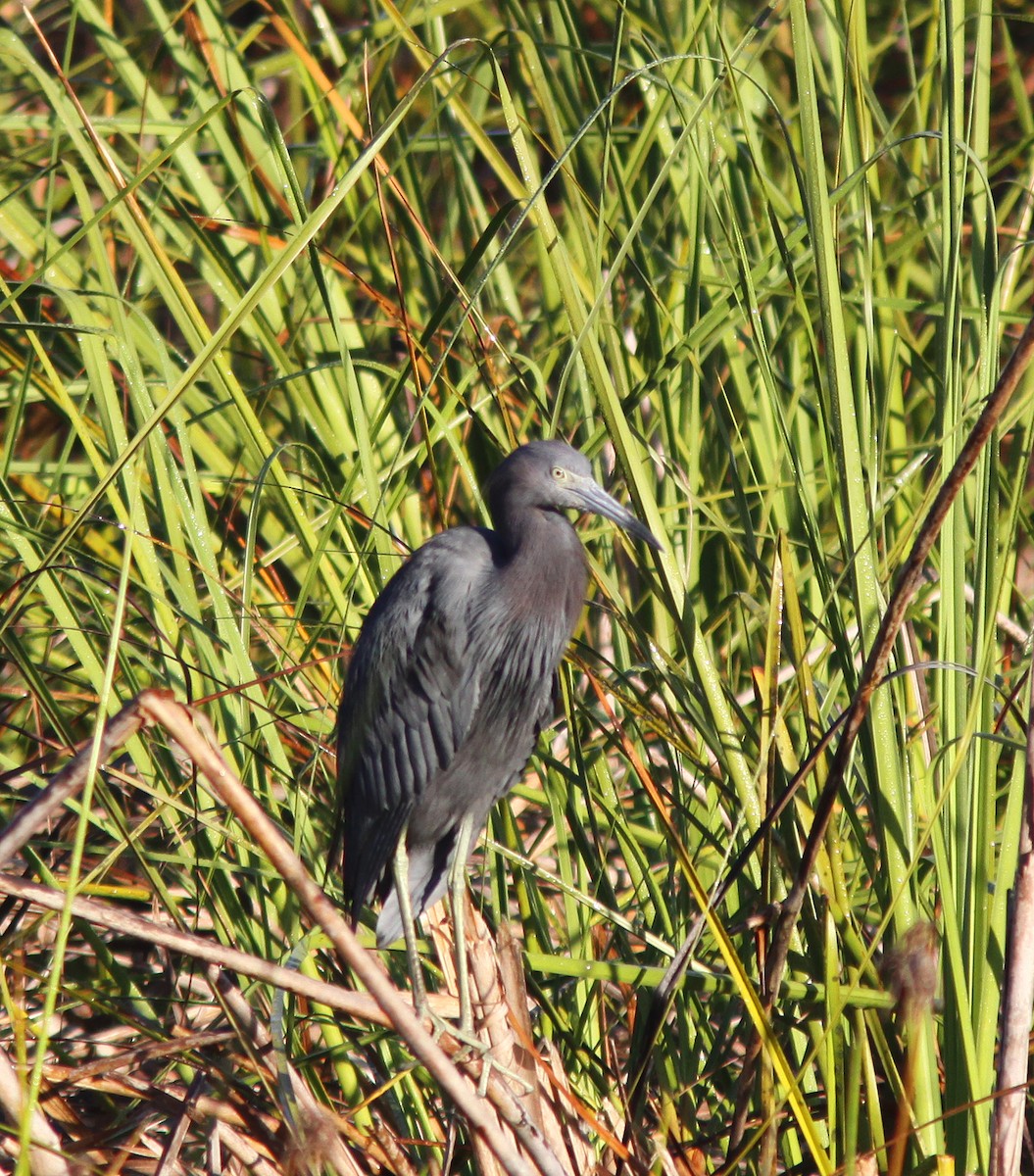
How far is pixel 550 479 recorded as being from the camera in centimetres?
Answer: 216

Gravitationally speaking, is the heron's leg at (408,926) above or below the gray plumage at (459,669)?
below

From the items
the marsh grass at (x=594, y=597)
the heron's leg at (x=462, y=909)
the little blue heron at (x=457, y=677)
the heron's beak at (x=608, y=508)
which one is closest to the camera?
the marsh grass at (x=594, y=597)

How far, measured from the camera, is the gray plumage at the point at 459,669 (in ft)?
7.29

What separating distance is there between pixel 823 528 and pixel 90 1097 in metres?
1.84

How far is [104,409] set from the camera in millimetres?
2023

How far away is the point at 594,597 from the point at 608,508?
958mm

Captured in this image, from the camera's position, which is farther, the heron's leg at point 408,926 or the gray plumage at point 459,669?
the gray plumage at point 459,669

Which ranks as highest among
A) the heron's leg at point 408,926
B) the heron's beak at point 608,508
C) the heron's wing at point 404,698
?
the heron's beak at point 608,508

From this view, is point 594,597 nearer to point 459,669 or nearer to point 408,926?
point 459,669

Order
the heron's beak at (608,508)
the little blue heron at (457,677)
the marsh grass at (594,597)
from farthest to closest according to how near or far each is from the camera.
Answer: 1. the little blue heron at (457,677)
2. the heron's beak at (608,508)
3. the marsh grass at (594,597)

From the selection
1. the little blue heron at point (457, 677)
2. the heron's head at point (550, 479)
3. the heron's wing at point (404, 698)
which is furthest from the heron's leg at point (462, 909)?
the heron's head at point (550, 479)

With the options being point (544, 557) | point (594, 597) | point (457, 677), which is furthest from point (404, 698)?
point (594, 597)

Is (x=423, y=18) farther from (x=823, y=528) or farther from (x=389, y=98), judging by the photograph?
(x=823, y=528)

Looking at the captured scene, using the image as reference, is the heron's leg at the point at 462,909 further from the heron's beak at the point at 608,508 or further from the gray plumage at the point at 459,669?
the heron's beak at the point at 608,508
